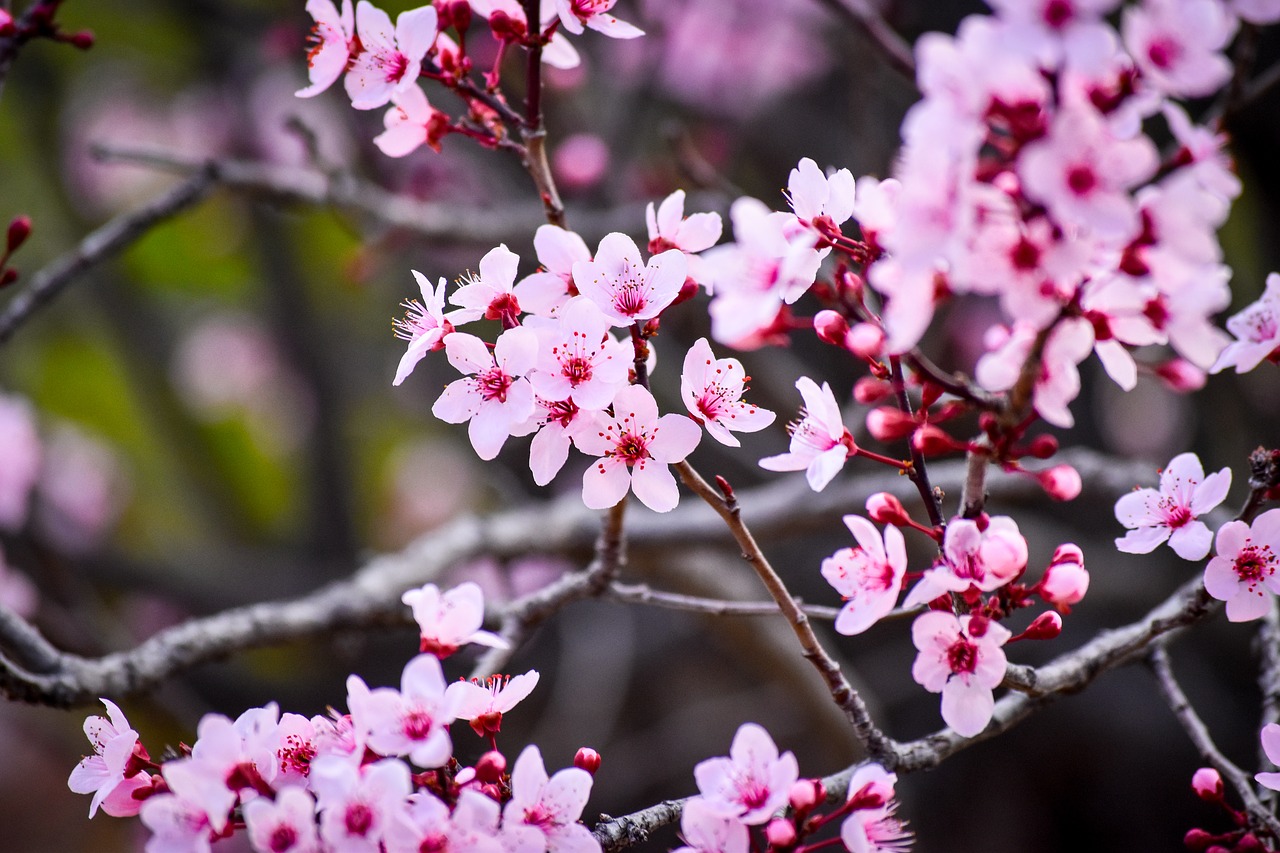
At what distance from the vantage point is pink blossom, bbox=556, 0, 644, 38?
1031 millimetres

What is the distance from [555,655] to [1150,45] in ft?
11.6

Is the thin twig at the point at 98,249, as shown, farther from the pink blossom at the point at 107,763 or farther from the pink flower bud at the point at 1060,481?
the pink flower bud at the point at 1060,481

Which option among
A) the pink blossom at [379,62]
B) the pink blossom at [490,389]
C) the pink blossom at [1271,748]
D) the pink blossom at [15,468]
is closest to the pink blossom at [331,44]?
the pink blossom at [379,62]

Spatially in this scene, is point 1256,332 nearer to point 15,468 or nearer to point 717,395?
point 717,395

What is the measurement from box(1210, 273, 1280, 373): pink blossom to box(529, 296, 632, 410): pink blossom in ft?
2.05

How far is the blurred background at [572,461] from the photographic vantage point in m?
2.80

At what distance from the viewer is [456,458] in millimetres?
5191

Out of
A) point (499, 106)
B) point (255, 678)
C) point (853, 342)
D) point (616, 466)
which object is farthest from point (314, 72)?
point (255, 678)

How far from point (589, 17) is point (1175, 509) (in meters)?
0.88

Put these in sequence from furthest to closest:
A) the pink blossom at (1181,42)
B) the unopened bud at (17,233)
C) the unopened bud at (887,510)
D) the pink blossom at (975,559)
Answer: the unopened bud at (17,233)
the unopened bud at (887,510)
the pink blossom at (975,559)
the pink blossom at (1181,42)

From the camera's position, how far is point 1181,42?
710 millimetres

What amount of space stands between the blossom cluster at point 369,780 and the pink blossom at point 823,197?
523 mm

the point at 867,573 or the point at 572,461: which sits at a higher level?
the point at 572,461

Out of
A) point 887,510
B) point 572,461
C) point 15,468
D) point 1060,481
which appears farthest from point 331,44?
point 572,461
